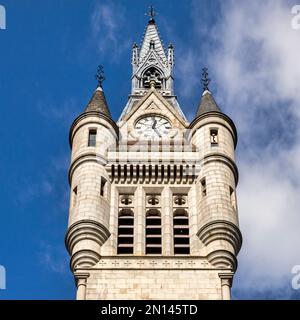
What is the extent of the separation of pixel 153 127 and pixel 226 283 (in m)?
12.9

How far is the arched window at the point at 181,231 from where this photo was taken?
4421cm

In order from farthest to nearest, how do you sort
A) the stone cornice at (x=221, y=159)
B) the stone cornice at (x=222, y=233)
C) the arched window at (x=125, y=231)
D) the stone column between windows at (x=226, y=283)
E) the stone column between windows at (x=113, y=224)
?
1. the stone cornice at (x=221, y=159)
2. the arched window at (x=125, y=231)
3. the stone column between windows at (x=113, y=224)
4. the stone cornice at (x=222, y=233)
5. the stone column between windows at (x=226, y=283)

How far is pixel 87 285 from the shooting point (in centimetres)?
4022

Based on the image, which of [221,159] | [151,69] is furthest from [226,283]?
[151,69]

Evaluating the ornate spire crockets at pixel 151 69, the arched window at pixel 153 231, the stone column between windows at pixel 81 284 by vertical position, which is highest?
the ornate spire crockets at pixel 151 69

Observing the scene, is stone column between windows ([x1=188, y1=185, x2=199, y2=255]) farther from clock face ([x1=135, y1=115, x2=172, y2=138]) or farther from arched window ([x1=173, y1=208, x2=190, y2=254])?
clock face ([x1=135, y1=115, x2=172, y2=138])

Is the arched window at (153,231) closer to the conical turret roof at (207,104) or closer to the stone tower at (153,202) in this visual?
the stone tower at (153,202)

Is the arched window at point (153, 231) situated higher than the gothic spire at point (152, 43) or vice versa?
the gothic spire at point (152, 43)

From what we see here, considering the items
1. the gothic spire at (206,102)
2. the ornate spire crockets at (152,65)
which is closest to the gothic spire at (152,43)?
the ornate spire crockets at (152,65)

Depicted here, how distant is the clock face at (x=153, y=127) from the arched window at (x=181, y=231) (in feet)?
18.4

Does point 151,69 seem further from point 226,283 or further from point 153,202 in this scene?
point 226,283

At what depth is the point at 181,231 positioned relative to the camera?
45125 mm

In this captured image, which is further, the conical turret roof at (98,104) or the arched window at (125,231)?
the conical turret roof at (98,104)
